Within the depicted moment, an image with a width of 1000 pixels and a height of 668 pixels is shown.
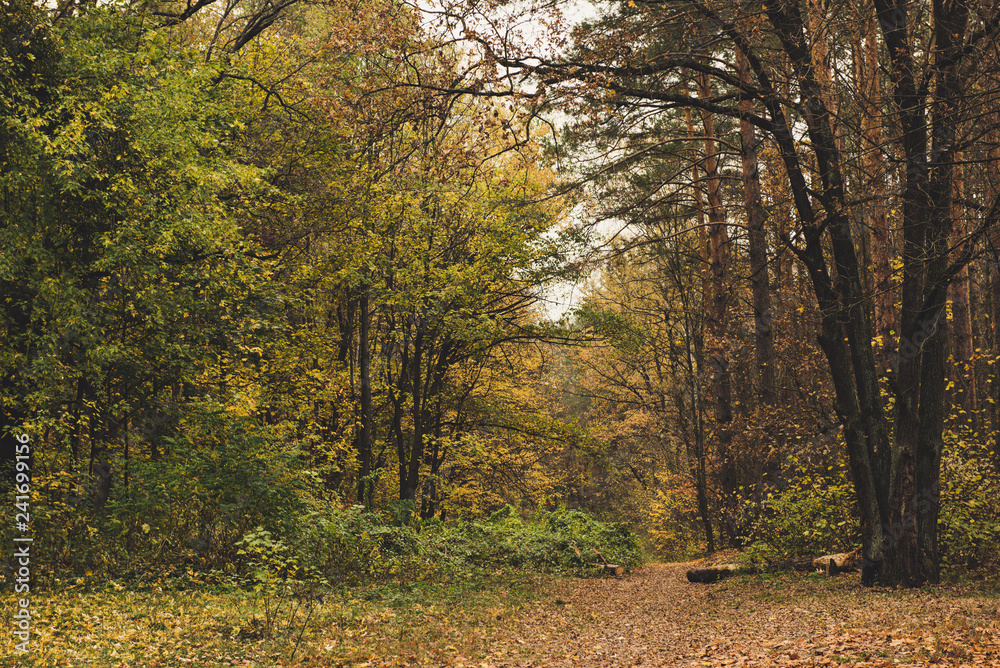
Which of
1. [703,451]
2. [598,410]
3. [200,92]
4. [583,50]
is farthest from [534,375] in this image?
[583,50]

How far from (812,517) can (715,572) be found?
210 centimetres

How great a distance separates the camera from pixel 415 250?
16016 mm

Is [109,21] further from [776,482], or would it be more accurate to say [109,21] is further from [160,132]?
[776,482]

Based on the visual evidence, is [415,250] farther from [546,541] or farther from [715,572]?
[715,572]

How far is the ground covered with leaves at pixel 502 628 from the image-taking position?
5.77 metres

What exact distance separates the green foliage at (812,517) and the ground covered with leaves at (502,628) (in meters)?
1.37

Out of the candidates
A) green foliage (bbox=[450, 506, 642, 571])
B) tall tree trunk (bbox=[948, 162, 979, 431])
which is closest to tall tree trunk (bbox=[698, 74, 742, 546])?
green foliage (bbox=[450, 506, 642, 571])

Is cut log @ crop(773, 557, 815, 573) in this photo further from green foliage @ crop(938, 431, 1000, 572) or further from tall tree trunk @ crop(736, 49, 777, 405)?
tall tree trunk @ crop(736, 49, 777, 405)

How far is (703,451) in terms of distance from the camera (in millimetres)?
18828

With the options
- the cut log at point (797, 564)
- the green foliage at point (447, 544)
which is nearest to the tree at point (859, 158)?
the cut log at point (797, 564)

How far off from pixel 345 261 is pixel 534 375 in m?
10.5

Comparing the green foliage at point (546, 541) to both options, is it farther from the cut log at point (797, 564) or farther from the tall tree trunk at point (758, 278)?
the tall tree trunk at point (758, 278)

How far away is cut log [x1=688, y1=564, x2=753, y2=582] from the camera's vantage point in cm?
1293

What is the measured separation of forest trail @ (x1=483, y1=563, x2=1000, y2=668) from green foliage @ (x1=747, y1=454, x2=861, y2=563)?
4.27 feet
